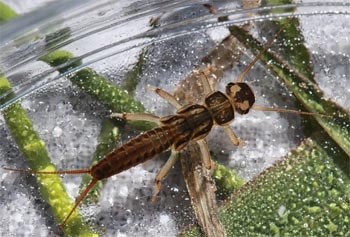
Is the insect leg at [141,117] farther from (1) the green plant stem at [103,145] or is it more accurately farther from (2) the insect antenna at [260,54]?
(2) the insect antenna at [260,54]

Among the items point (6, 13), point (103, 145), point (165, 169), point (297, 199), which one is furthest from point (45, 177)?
point (297, 199)

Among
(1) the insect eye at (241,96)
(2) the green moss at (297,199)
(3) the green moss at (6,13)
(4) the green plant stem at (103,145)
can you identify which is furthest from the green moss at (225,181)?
(3) the green moss at (6,13)

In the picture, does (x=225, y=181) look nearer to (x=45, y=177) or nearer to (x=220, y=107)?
(x=220, y=107)

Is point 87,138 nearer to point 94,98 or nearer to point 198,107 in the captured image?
point 94,98

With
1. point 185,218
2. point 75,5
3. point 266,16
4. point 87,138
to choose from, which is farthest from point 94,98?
point 266,16

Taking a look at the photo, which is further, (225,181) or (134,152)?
(225,181)

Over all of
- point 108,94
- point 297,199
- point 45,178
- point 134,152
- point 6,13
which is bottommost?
point 297,199

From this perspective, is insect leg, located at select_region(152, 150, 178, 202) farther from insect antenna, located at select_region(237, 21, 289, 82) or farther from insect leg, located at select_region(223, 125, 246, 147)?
insect antenna, located at select_region(237, 21, 289, 82)

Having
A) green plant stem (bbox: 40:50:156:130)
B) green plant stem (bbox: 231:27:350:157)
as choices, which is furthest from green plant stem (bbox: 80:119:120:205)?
green plant stem (bbox: 231:27:350:157)
